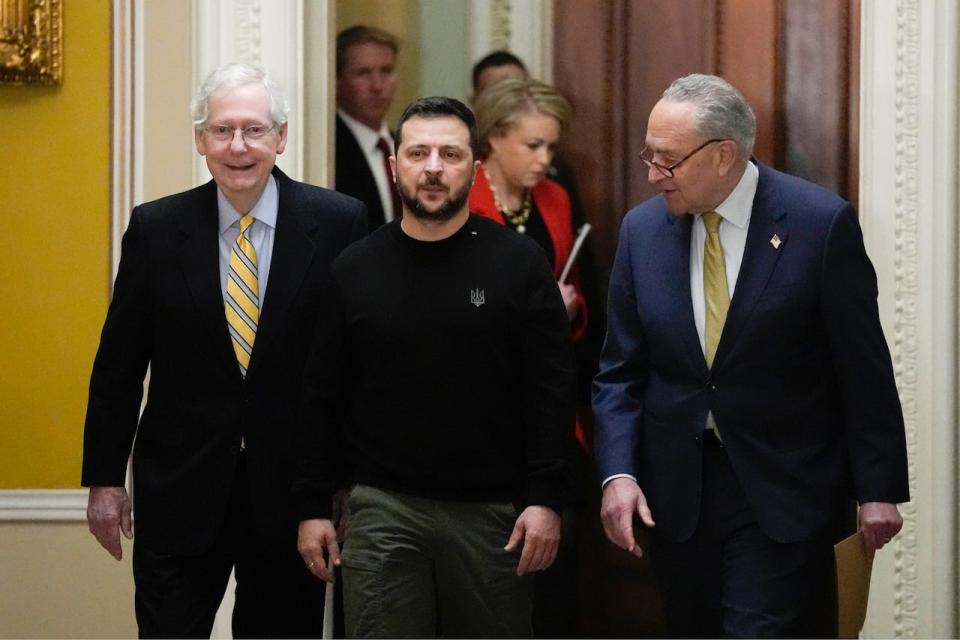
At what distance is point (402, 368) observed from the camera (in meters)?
3.01

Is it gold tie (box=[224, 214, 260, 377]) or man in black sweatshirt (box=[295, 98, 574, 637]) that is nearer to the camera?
man in black sweatshirt (box=[295, 98, 574, 637])

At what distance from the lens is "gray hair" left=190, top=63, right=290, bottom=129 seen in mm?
3199

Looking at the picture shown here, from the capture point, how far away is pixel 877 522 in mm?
3023

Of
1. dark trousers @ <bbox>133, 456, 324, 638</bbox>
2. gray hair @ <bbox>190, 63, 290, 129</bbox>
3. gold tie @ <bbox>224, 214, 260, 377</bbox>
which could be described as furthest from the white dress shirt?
dark trousers @ <bbox>133, 456, 324, 638</bbox>

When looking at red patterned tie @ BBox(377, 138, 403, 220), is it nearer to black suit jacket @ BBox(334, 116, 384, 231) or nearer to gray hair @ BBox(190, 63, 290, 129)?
black suit jacket @ BBox(334, 116, 384, 231)

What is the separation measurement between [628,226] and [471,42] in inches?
50.0

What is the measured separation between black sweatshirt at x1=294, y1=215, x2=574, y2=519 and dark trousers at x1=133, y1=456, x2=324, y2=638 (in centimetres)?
17

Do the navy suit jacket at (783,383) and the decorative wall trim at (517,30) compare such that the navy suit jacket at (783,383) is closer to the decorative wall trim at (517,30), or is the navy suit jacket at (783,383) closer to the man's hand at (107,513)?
the man's hand at (107,513)

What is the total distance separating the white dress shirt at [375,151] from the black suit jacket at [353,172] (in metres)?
0.01

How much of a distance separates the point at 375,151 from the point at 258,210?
45.5 inches

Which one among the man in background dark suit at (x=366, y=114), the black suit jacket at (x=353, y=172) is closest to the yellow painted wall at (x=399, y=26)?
the man in background dark suit at (x=366, y=114)

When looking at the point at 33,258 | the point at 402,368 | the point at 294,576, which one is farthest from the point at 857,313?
the point at 33,258

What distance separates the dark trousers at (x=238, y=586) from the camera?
3.14 metres

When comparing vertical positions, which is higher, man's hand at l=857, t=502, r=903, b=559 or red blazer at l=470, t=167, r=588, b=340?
red blazer at l=470, t=167, r=588, b=340
